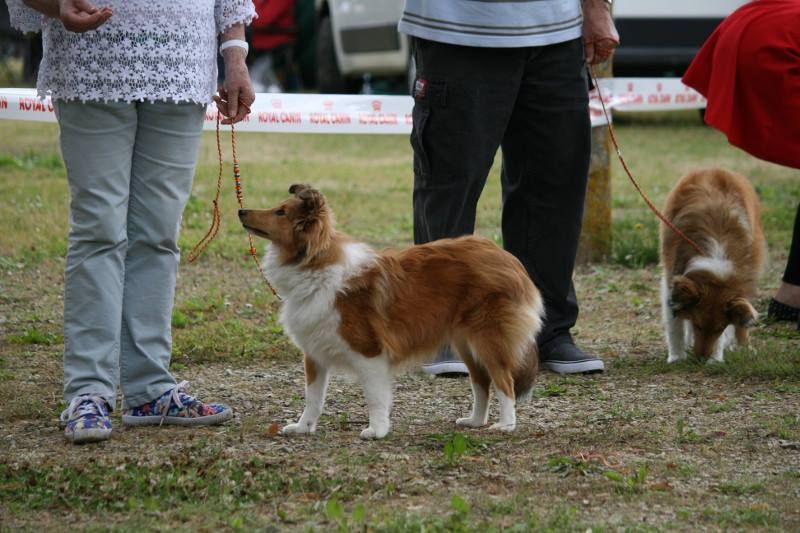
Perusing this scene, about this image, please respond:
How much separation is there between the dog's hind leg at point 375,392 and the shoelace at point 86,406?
94cm

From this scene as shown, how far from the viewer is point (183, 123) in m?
4.43

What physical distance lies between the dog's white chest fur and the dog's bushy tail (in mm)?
678

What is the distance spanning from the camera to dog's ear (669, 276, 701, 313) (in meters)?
5.94

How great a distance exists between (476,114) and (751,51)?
1.65m

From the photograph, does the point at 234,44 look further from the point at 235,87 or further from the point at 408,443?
the point at 408,443

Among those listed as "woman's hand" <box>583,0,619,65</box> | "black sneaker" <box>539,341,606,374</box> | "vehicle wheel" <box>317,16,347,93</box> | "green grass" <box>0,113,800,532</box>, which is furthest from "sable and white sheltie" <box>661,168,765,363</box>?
"vehicle wheel" <box>317,16,347,93</box>

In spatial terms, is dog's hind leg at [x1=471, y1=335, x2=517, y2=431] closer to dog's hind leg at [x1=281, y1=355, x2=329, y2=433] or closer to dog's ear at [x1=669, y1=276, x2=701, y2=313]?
dog's hind leg at [x1=281, y1=355, x2=329, y2=433]

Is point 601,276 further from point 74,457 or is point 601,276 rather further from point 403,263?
point 74,457

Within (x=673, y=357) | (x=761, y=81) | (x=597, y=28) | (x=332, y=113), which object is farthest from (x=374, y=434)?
(x=332, y=113)

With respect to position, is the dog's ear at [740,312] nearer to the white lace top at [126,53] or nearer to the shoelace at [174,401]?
the shoelace at [174,401]

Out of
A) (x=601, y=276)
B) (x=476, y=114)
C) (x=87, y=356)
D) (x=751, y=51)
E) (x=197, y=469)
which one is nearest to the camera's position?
(x=197, y=469)

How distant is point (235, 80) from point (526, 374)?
1.59 metres

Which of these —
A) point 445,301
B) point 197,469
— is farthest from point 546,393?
point 197,469

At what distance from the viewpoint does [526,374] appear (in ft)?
15.5
